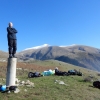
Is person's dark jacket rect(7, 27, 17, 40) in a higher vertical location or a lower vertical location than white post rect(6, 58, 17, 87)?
higher

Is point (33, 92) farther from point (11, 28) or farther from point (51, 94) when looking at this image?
point (11, 28)

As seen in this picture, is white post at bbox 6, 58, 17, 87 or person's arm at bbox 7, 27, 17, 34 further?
person's arm at bbox 7, 27, 17, 34

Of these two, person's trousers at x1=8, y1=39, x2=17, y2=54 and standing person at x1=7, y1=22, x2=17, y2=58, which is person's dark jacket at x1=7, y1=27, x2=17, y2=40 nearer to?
standing person at x1=7, y1=22, x2=17, y2=58

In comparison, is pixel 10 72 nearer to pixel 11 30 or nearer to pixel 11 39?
pixel 11 39

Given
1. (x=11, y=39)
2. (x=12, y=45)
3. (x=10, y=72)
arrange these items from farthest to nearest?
(x=12, y=45) < (x=11, y=39) < (x=10, y=72)

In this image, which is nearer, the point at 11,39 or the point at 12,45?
the point at 11,39

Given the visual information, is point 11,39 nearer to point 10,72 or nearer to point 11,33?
point 11,33

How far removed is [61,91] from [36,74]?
7.41m

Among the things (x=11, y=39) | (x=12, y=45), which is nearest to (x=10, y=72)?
(x=12, y=45)

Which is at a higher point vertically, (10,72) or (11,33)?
(11,33)

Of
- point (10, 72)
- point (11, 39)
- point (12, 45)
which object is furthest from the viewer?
point (12, 45)

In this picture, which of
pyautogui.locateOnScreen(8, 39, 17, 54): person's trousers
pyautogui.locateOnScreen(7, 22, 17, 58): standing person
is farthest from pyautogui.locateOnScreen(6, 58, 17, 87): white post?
pyautogui.locateOnScreen(8, 39, 17, 54): person's trousers

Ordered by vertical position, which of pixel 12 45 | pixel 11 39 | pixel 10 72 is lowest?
pixel 10 72

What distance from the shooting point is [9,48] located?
15438mm
